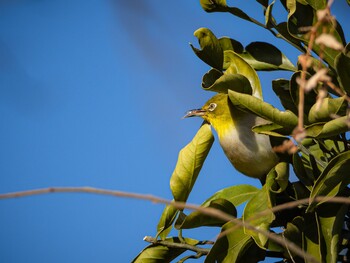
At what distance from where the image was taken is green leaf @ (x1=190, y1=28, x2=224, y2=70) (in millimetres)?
937

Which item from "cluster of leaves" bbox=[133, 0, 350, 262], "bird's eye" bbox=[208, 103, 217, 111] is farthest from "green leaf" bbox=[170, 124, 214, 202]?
"bird's eye" bbox=[208, 103, 217, 111]

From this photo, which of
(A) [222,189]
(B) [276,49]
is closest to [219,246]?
(A) [222,189]

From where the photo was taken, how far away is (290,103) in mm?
888

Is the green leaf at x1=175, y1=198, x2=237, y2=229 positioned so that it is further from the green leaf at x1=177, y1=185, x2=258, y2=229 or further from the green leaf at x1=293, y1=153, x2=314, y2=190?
the green leaf at x1=293, y1=153, x2=314, y2=190

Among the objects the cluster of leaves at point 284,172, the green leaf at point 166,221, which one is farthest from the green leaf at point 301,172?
the green leaf at point 166,221

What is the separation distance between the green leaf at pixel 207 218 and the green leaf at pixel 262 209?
0.05 metres

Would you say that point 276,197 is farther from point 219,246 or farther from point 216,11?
point 216,11

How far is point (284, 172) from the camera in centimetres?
80

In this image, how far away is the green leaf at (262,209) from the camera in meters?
0.77

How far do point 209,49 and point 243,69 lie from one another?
7 centimetres

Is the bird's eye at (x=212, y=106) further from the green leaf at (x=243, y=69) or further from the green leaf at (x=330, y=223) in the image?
the green leaf at (x=330, y=223)

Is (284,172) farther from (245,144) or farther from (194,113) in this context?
(194,113)

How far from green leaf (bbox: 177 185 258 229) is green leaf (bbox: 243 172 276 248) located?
54mm

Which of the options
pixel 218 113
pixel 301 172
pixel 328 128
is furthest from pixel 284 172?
pixel 218 113
